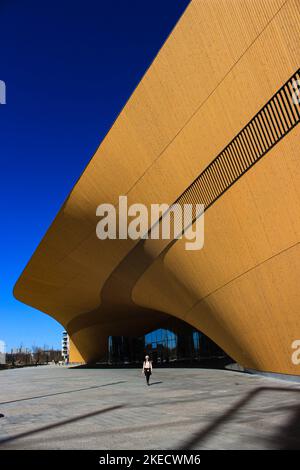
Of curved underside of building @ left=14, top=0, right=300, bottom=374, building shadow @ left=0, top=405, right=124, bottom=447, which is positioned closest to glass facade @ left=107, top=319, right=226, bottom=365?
curved underside of building @ left=14, top=0, right=300, bottom=374

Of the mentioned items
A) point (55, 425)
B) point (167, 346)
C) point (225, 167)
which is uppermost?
point (225, 167)

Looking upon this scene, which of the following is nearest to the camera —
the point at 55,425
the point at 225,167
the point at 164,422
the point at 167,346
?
the point at 164,422

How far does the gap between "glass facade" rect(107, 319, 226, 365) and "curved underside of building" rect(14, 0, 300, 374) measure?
17939 millimetres

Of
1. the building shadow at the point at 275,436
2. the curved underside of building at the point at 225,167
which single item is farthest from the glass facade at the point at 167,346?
the building shadow at the point at 275,436

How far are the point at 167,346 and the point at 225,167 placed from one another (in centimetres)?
2817

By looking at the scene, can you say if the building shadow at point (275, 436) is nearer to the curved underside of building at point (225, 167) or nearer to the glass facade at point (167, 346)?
the curved underside of building at point (225, 167)

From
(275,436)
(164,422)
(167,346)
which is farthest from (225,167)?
(167,346)

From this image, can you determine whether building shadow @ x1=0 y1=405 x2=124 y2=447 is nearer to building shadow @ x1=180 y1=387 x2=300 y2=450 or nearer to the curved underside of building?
building shadow @ x1=180 y1=387 x2=300 y2=450

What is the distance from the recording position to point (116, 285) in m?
23.9

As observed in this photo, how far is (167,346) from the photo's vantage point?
36531 millimetres

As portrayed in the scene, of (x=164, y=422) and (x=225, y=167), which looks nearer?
(x=164, y=422)

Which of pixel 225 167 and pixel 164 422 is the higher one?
pixel 225 167

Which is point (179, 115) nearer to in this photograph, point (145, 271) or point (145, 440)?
point (145, 440)

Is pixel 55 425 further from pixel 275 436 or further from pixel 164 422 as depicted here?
pixel 275 436
